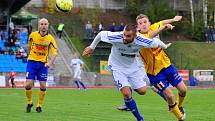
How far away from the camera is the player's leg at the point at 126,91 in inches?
487

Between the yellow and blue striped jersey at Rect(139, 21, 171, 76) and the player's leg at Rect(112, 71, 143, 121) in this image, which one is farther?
the yellow and blue striped jersey at Rect(139, 21, 171, 76)

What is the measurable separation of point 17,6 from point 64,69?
7.08 metres

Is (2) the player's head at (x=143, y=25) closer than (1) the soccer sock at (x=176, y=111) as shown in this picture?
No

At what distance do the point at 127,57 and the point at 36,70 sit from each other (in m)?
4.78

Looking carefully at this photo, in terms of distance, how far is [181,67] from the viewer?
49.7 meters

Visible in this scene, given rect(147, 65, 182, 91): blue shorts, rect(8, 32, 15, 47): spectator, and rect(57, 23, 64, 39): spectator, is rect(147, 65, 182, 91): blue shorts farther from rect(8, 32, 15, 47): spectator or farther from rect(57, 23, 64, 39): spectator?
rect(57, 23, 64, 39): spectator

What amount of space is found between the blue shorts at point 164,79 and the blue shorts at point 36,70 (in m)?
4.31

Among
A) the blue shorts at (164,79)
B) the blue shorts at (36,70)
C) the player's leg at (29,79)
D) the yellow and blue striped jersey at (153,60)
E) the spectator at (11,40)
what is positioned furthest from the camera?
the spectator at (11,40)

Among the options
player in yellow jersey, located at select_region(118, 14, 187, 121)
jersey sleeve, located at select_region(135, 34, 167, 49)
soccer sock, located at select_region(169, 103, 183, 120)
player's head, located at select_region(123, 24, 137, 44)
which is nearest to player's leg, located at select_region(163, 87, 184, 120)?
soccer sock, located at select_region(169, 103, 183, 120)

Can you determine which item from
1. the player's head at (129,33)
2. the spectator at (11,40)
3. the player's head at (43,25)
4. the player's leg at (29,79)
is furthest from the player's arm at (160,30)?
the spectator at (11,40)

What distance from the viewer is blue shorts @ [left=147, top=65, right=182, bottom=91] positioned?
13.2 meters

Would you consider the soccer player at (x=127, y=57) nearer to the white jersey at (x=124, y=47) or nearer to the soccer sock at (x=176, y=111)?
the white jersey at (x=124, y=47)

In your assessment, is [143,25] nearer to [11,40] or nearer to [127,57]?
[127,57]

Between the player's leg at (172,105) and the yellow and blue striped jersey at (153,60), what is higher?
the yellow and blue striped jersey at (153,60)
